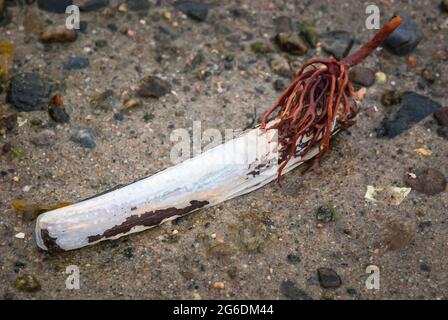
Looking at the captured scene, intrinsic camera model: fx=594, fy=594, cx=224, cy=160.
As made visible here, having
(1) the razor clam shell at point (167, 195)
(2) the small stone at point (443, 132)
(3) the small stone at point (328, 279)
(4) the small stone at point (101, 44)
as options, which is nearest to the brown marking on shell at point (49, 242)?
(1) the razor clam shell at point (167, 195)

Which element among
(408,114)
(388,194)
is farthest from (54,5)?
(388,194)

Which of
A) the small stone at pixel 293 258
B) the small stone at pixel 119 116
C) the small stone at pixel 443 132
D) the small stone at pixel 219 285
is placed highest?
the small stone at pixel 119 116

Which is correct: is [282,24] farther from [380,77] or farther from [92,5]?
[92,5]

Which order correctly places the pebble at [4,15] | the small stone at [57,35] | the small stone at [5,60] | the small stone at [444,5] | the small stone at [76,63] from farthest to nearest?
the small stone at [444,5] < the pebble at [4,15] < the small stone at [57,35] < the small stone at [76,63] < the small stone at [5,60]

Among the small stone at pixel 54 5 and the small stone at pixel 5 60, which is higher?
the small stone at pixel 54 5

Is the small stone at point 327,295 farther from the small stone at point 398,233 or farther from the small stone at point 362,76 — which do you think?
the small stone at point 362,76

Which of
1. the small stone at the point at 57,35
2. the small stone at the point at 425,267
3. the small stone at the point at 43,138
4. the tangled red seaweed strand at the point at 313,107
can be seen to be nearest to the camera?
the small stone at the point at 425,267

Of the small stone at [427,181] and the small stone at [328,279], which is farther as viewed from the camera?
the small stone at [427,181]
